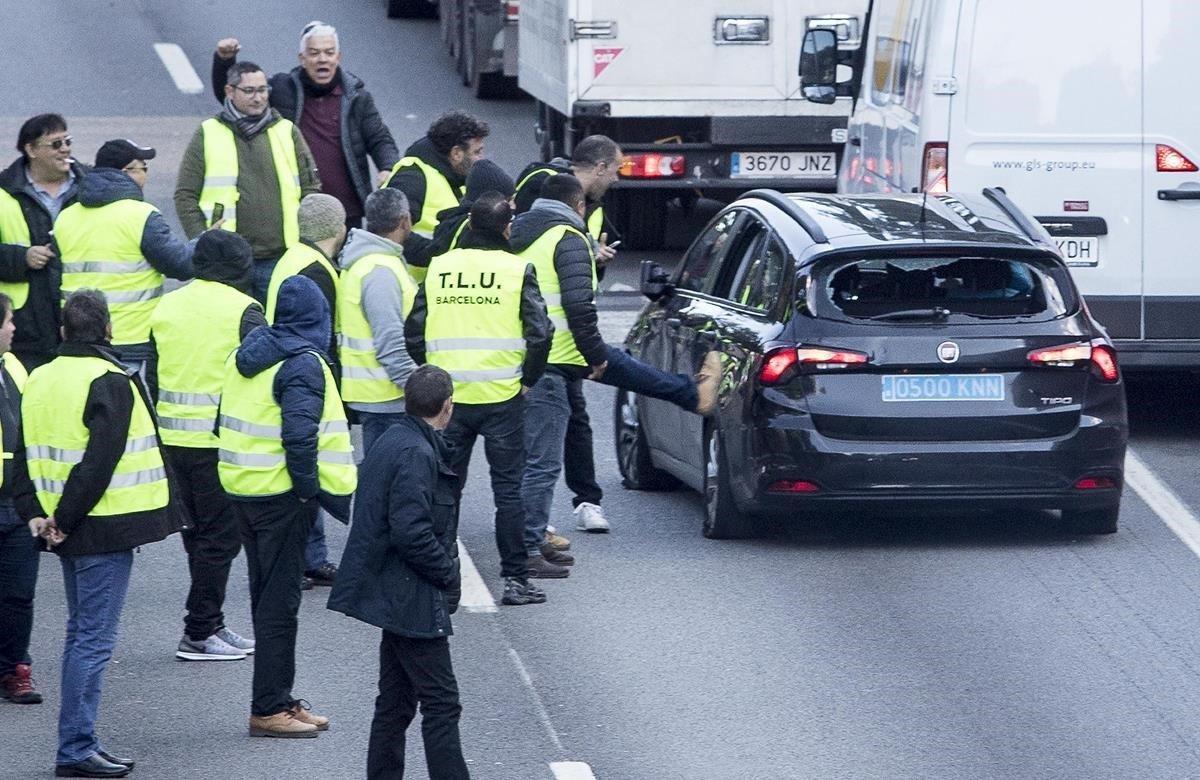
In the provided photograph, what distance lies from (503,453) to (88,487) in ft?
7.75

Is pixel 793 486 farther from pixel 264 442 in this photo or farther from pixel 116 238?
pixel 116 238

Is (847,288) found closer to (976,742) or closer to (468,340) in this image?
(468,340)

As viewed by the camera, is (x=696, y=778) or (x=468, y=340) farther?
(x=468, y=340)

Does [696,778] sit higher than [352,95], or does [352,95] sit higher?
[352,95]

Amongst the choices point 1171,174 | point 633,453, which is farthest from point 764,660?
point 1171,174

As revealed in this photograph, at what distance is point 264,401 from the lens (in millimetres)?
8180

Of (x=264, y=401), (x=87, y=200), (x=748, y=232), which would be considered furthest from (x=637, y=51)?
(x=264, y=401)

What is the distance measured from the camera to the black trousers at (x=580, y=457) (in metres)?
10.9

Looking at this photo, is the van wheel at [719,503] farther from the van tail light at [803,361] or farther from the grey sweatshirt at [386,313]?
the grey sweatshirt at [386,313]

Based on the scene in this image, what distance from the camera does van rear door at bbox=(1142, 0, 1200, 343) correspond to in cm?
1241

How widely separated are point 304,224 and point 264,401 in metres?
1.52

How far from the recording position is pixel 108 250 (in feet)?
32.9

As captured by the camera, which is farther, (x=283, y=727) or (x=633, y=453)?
(x=633, y=453)

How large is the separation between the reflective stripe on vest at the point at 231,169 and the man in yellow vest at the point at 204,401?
262cm
